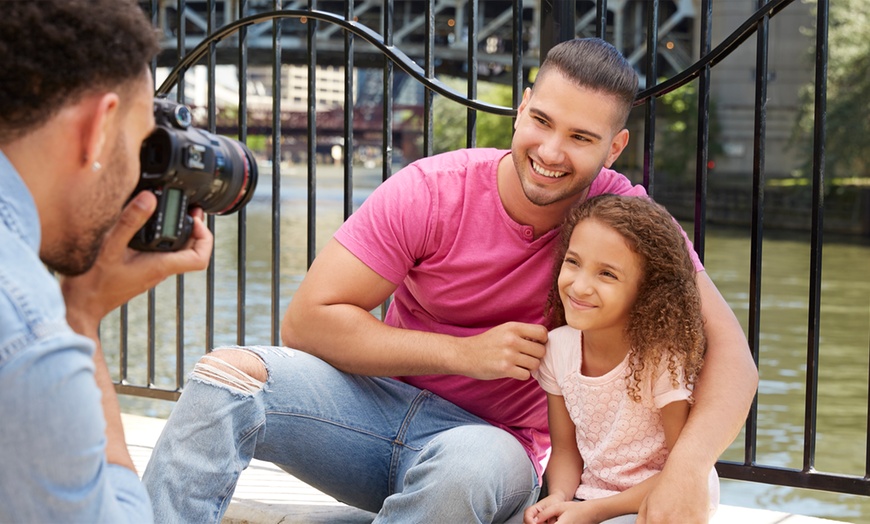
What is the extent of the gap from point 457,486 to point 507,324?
35cm

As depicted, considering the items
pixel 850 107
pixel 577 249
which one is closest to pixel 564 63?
pixel 577 249

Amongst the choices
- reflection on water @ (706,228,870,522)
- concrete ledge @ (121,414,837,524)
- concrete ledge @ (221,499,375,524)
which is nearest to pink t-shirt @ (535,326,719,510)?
concrete ledge @ (121,414,837,524)

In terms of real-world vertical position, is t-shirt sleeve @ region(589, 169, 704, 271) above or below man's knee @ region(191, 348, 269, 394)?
above

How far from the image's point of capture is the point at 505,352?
207cm

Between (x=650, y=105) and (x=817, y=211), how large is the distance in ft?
1.46

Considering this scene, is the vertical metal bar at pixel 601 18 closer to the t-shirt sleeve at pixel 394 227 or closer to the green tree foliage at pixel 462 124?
the t-shirt sleeve at pixel 394 227

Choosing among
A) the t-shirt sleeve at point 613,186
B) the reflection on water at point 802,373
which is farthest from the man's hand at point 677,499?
the reflection on water at point 802,373

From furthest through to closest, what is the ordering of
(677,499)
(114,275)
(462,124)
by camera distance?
(462,124), (677,499), (114,275)

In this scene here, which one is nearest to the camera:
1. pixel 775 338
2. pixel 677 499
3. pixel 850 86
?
pixel 677 499

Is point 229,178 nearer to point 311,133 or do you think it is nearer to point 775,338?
point 311,133

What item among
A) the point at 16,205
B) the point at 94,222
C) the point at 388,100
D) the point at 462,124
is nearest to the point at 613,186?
the point at 388,100

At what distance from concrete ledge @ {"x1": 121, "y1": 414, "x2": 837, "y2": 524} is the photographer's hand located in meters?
1.08

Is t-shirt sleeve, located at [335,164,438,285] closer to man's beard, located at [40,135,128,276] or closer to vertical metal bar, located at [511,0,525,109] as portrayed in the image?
vertical metal bar, located at [511,0,525,109]

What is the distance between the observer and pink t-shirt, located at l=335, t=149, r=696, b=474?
2.24 metres
